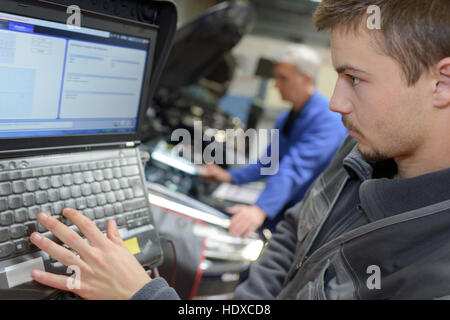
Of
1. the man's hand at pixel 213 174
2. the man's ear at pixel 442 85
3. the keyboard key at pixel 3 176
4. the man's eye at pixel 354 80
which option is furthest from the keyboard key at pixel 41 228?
the man's hand at pixel 213 174

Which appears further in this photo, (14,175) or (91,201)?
(91,201)

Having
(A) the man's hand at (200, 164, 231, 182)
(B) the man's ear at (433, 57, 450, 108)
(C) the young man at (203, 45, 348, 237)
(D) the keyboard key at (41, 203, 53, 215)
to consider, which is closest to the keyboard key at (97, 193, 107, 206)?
(D) the keyboard key at (41, 203, 53, 215)

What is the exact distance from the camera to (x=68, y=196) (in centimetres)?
72

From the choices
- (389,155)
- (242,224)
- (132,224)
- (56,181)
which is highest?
(389,155)

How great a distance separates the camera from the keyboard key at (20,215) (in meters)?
0.64

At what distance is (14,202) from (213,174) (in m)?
1.51

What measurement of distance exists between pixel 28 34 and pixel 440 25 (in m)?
0.73

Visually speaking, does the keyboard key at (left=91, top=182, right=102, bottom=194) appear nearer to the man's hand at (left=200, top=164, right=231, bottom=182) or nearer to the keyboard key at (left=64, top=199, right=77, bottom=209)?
the keyboard key at (left=64, top=199, right=77, bottom=209)

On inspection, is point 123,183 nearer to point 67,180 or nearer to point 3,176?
point 67,180

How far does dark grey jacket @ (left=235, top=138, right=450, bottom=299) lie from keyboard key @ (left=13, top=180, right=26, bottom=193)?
0.62 metres

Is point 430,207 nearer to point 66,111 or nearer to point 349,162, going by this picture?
point 349,162

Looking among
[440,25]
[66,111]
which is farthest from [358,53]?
[66,111]

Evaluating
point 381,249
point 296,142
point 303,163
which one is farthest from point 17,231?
point 296,142

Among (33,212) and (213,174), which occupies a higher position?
(33,212)
